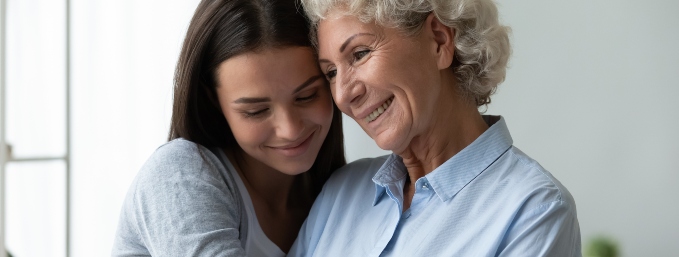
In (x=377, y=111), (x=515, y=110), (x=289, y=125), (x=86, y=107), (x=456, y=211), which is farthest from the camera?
(x=515, y=110)

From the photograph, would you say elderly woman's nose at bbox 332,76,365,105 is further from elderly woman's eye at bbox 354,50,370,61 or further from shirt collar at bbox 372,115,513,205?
shirt collar at bbox 372,115,513,205

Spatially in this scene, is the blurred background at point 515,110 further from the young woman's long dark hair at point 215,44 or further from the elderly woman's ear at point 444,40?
the elderly woman's ear at point 444,40

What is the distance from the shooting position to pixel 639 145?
3.54 metres

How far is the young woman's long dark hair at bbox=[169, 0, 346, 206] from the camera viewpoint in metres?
1.80

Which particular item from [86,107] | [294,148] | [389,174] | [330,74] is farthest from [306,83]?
[86,107]

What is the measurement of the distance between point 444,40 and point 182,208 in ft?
2.23

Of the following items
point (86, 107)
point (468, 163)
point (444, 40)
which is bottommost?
A: point (86, 107)

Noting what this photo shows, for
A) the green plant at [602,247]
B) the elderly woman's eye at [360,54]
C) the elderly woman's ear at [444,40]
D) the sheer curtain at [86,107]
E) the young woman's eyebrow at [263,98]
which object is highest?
the elderly woman's ear at [444,40]

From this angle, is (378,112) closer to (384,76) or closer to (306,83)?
(384,76)

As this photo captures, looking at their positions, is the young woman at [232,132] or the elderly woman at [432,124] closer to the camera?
the elderly woman at [432,124]

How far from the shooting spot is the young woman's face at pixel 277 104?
177cm

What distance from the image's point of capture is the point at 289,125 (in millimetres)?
1789

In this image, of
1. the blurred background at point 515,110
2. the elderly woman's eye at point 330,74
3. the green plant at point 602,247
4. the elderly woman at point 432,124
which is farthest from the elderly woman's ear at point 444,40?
the green plant at point 602,247

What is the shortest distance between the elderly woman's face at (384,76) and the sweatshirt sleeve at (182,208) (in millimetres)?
361
